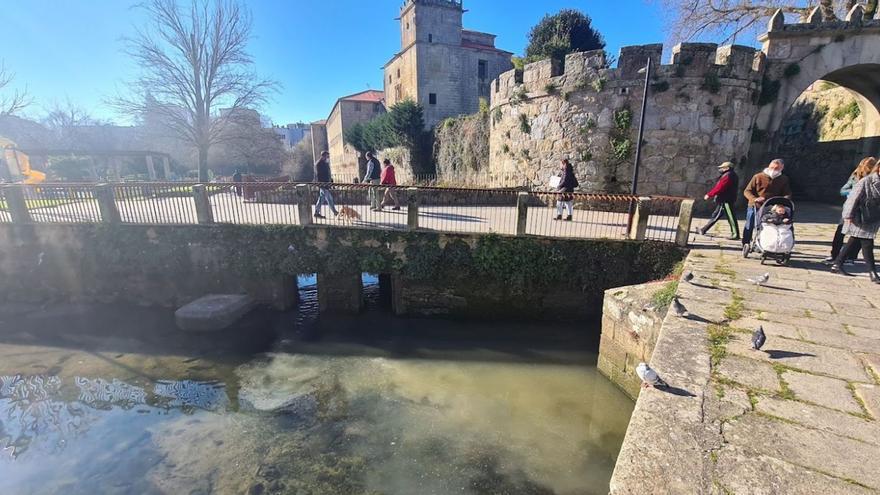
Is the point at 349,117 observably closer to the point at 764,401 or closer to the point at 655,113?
the point at 655,113

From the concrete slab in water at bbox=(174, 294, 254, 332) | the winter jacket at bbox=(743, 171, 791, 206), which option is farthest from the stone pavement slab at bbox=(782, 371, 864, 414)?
the concrete slab in water at bbox=(174, 294, 254, 332)

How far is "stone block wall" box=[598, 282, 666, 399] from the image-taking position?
536cm

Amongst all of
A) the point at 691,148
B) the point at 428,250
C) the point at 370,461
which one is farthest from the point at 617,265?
the point at 370,461

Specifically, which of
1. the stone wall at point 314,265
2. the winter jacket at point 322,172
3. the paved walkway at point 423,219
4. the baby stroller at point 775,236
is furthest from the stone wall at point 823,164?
the winter jacket at point 322,172

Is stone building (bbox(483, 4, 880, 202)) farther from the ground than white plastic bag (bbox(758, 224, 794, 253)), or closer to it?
farther from the ground

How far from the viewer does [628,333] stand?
573 centimetres

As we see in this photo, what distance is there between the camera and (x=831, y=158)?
13570 millimetres

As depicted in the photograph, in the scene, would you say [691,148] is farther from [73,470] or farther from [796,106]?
[73,470]

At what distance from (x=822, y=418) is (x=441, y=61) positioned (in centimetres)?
3781

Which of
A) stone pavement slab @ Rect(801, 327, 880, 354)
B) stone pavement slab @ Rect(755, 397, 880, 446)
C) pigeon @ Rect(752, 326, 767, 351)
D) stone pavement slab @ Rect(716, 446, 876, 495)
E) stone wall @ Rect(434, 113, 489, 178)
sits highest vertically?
stone wall @ Rect(434, 113, 489, 178)

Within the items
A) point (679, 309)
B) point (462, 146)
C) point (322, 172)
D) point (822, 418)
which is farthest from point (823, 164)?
point (322, 172)

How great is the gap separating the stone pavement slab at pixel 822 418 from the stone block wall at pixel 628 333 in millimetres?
2452

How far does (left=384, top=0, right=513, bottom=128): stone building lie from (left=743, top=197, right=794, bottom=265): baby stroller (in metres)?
31.3

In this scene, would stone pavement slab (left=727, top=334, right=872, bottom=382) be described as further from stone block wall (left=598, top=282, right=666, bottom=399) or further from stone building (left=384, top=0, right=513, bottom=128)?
stone building (left=384, top=0, right=513, bottom=128)
